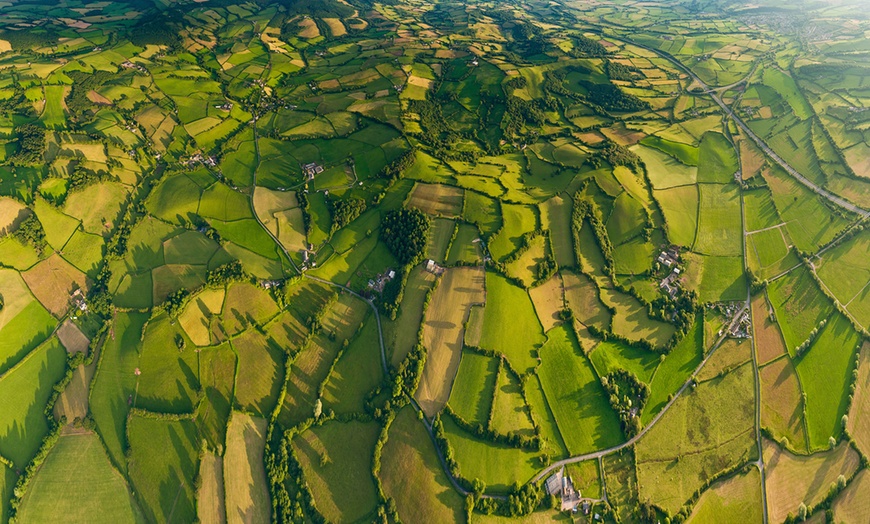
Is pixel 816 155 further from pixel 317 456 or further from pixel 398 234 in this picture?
pixel 317 456

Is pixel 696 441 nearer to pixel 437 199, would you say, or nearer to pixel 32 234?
pixel 437 199

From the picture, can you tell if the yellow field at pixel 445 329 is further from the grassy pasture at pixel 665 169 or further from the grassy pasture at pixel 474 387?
the grassy pasture at pixel 665 169

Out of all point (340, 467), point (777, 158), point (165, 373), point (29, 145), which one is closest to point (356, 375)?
point (340, 467)

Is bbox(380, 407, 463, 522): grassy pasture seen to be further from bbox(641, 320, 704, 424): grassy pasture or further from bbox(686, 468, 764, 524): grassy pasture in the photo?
bbox(686, 468, 764, 524): grassy pasture

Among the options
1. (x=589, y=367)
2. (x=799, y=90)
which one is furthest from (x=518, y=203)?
(x=799, y=90)

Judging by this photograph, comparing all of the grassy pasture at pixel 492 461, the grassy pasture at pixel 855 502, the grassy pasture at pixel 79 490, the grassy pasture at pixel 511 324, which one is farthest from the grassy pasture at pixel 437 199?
the grassy pasture at pixel 855 502

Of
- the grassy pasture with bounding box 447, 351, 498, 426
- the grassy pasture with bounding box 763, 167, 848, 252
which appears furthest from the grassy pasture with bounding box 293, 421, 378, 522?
the grassy pasture with bounding box 763, 167, 848, 252
